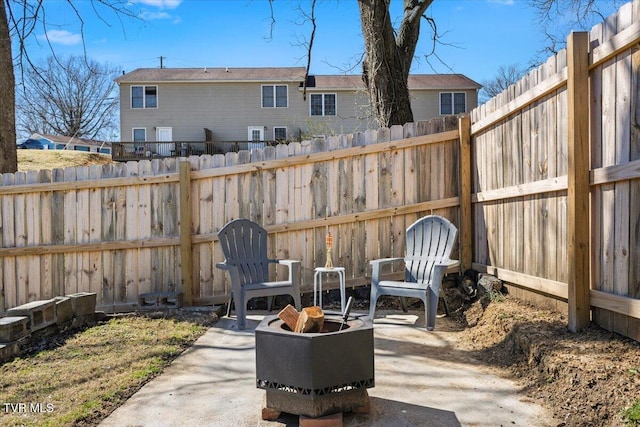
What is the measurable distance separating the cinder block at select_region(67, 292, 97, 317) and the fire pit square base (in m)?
2.73

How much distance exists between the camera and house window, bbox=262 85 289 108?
1944cm

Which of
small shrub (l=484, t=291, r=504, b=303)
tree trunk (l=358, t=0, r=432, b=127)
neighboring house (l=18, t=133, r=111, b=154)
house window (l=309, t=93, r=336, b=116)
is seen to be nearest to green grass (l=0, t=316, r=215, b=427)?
small shrub (l=484, t=291, r=504, b=303)

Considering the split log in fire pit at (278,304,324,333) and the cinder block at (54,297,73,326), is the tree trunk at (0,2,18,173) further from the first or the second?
the split log in fire pit at (278,304,324,333)

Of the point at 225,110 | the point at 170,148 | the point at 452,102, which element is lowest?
the point at 170,148

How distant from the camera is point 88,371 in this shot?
303 cm

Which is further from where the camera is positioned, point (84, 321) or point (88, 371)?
point (84, 321)

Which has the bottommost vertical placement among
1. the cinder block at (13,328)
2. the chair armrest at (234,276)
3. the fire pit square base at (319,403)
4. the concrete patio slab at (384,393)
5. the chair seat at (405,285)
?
the concrete patio slab at (384,393)

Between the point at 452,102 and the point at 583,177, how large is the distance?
1740 centimetres

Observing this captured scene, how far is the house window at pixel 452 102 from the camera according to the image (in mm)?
19484

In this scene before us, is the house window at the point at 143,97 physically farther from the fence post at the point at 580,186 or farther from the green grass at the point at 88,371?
the fence post at the point at 580,186

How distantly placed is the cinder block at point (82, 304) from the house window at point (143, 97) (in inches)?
647

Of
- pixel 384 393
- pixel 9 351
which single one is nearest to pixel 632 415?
pixel 384 393

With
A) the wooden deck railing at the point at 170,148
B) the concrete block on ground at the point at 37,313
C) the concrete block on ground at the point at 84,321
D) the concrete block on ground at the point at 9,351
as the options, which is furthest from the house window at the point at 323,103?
the concrete block on ground at the point at 9,351

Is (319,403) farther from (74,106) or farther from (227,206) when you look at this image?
(74,106)
